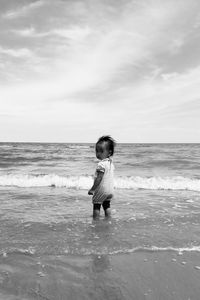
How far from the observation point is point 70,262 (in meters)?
3.71

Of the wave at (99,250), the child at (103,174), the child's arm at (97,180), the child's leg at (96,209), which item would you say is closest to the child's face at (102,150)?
the child at (103,174)

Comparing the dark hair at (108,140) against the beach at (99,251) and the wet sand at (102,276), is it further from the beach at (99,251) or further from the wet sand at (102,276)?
the wet sand at (102,276)

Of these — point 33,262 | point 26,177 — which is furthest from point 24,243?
point 26,177

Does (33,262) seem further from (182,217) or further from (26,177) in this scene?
(26,177)

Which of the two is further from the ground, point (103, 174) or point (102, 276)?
point (103, 174)

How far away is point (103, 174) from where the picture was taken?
5.50 m

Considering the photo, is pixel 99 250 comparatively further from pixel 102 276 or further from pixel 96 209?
pixel 96 209

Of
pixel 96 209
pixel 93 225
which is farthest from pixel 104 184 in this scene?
pixel 93 225

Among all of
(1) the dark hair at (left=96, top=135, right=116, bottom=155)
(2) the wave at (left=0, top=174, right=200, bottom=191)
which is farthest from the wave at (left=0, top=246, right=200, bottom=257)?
(2) the wave at (left=0, top=174, right=200, bottom=191)

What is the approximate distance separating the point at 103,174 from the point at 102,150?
44 centimetres

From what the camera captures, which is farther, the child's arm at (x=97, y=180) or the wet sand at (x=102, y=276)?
the child's arm at (x=97, y=180)

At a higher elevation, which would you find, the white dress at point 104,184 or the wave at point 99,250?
the white dress at point 104,184

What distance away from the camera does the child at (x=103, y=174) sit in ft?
17.8

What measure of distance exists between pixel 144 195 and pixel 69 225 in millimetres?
3633
